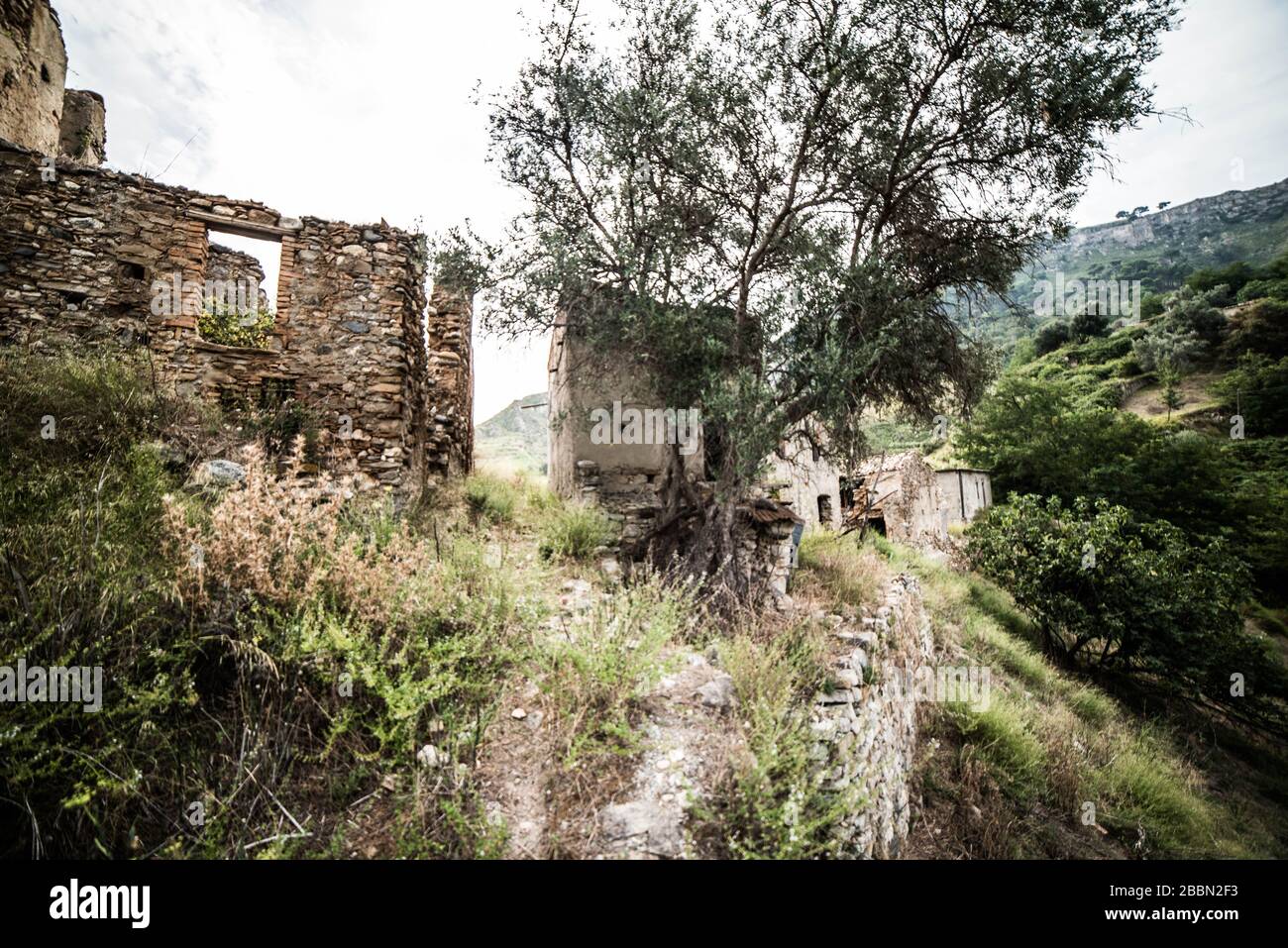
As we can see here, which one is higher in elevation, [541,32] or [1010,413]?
[541,32]

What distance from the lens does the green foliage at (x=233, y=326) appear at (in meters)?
7.40

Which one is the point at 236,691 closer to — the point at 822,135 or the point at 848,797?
the point at 848,797

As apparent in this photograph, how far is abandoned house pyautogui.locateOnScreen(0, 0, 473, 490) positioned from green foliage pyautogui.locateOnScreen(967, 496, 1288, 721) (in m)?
15.6

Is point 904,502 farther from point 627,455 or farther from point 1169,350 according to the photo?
point 1169,350

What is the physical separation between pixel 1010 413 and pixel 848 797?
1214 inches

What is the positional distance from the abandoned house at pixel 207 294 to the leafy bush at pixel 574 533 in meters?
2.13

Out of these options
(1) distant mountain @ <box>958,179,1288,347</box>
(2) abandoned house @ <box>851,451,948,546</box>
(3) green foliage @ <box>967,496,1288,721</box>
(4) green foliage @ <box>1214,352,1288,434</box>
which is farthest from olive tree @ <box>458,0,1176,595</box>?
(1) distant mountain @ <box>958,179,1288,347</box>

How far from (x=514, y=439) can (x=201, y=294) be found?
24.7 meters

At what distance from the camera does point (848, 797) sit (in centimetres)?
336

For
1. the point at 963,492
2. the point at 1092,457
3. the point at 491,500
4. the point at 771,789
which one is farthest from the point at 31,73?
the point at 1092,457

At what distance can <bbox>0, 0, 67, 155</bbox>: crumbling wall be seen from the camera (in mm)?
8078

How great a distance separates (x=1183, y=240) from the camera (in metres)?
88.5

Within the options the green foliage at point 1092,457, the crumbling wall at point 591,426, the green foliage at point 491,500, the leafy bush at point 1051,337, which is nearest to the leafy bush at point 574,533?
the green foliage at point 491,500
